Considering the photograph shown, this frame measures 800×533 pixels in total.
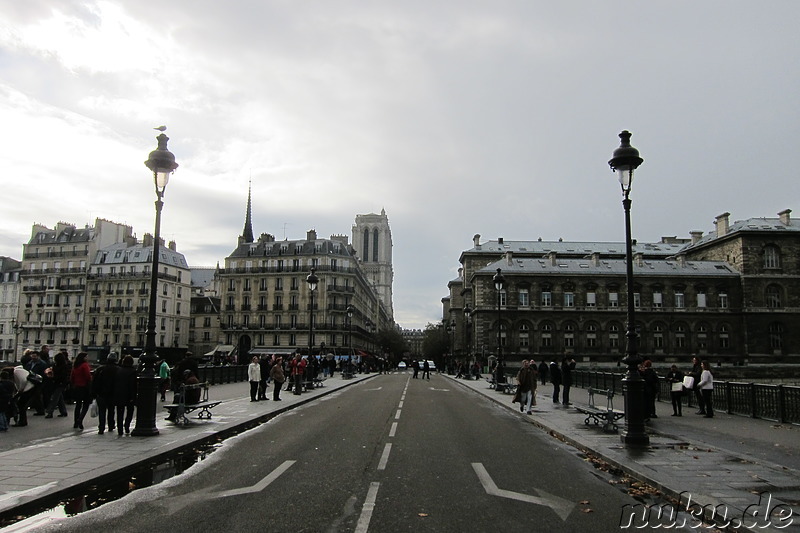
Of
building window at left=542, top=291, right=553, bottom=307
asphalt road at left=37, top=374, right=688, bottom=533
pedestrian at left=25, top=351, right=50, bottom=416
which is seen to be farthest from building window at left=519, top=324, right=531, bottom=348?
pedestrian at left=25, top=351, right=50, bottom=416

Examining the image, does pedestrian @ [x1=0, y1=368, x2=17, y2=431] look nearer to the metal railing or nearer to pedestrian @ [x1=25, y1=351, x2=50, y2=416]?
pedestrian @ [x1=25, y1=351, x2=50, y2=416]

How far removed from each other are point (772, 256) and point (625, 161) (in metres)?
75.8

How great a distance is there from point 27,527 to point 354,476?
4052mm

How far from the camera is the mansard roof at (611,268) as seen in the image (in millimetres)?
75562

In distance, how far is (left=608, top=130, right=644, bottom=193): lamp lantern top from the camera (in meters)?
12.2

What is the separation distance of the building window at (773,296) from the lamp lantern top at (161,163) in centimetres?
8056

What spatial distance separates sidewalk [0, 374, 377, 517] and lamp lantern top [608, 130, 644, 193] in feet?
33.8

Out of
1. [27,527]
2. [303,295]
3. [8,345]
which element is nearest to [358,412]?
[27,527]

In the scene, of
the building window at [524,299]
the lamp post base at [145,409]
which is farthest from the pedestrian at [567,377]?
the building window at [524,299]

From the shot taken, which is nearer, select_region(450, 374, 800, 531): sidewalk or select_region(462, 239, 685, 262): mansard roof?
select_region(450, 374, 800, 531): sidewalk

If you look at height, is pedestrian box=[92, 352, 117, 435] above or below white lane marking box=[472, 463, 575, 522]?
above

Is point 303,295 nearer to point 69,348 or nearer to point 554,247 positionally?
point 69,348

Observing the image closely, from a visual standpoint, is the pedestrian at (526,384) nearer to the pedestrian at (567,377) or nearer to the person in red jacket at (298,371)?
the pedestrian at (567,377)

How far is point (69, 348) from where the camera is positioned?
257 feet
